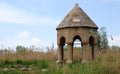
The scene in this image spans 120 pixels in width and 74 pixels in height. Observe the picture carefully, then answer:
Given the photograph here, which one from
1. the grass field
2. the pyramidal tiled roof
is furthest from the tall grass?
the pyramidal tiled roof

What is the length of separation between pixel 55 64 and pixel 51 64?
0.71ft

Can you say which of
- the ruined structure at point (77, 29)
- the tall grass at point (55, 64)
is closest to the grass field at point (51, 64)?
the tall grass at point (55, 64)

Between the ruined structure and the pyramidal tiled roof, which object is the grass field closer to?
the ruined structure

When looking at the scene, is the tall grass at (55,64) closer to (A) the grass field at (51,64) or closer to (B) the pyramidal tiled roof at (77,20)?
(A) the grass field at (51,64)

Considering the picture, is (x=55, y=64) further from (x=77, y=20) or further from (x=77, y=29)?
(x=77, y=20)

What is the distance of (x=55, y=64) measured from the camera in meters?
11.1

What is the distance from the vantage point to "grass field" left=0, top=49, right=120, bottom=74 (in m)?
9.48

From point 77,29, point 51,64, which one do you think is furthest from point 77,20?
point 51,64

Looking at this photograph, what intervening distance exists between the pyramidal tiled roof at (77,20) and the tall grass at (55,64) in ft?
5.30

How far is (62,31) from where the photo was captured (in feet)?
46.5

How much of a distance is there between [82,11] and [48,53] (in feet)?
14.6

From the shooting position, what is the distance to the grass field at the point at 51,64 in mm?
9477

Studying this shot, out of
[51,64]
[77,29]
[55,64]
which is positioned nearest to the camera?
[55,64]

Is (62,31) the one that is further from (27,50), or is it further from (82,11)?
(27,50)
